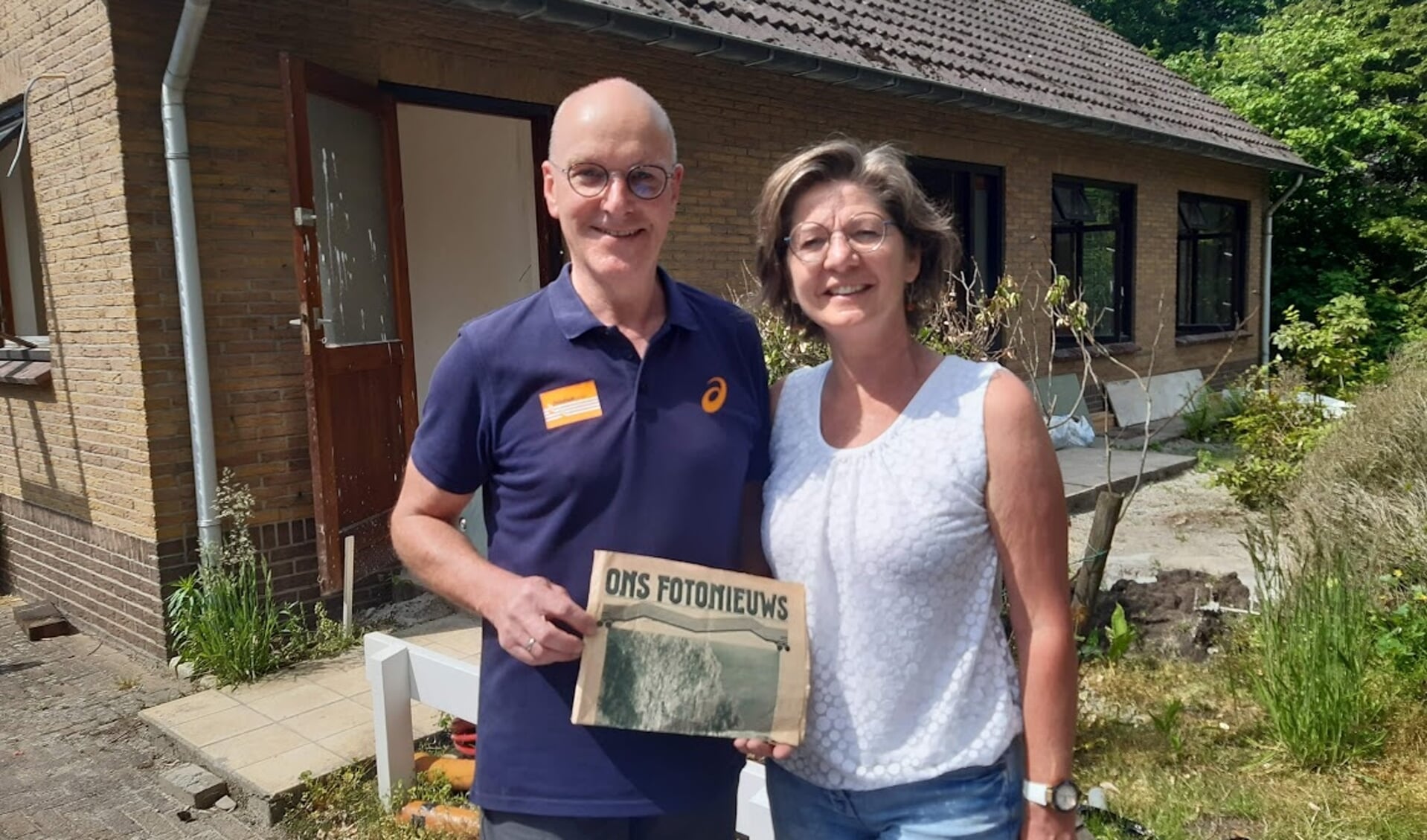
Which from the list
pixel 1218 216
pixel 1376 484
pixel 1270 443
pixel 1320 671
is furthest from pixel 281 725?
pixel 1218 216

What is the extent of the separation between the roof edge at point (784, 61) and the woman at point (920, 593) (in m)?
4.28

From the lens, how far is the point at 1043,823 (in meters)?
1.50

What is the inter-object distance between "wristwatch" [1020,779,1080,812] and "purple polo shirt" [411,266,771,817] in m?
0.47

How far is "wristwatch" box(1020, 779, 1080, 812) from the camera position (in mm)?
1491

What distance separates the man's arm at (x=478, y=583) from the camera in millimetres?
1430

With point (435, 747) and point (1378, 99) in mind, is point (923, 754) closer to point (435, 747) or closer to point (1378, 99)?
point (435, 747)

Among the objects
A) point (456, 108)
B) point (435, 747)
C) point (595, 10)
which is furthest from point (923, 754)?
point (456, 108)

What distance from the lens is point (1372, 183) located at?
18344mm

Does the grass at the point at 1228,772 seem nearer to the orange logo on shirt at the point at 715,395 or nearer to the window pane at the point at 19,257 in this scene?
the orange logo on shirt at the point at 715,395

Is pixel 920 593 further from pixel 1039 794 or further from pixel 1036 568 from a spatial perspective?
pixel 1039 794

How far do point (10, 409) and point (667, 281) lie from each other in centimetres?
615

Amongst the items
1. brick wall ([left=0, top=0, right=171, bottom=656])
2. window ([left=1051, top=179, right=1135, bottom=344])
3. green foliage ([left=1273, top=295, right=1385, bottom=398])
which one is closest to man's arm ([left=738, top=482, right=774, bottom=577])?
brick wall ([left=0, top=0, right=171, bottom=656])

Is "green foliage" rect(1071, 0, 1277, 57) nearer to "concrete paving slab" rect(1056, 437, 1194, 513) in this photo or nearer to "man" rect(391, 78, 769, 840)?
"concrete paving slab" rect(1056, 437, 1194, 513)

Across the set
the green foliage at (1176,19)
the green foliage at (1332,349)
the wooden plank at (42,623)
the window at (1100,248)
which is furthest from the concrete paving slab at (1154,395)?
the green foliage at (1176,19)
